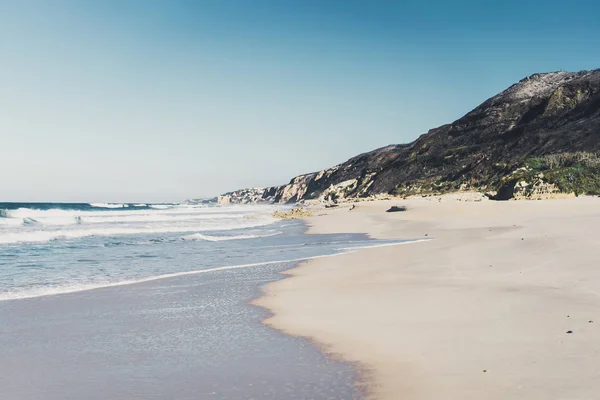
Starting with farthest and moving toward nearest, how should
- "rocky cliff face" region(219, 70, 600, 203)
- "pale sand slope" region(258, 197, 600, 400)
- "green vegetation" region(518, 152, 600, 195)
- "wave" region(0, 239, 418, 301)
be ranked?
1. "rocky cliff face" region(219, 70, 600, 203)
2. "green vegetation" region(518, 152, 600, 195)
3. "wave" region(0, 239, 418, 301)
4. "pale sand slope" region(258, 197, 600, 400)

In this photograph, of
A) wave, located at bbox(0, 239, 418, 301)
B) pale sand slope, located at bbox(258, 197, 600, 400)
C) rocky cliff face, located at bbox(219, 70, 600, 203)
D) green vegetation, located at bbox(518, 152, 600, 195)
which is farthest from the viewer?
rocky cliff face, located at bbox(219, 70, 600, 203)

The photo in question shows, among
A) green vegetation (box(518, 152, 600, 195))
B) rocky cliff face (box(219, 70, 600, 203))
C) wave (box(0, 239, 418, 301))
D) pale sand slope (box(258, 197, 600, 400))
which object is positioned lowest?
wave (box(0, 239, 418, 301))

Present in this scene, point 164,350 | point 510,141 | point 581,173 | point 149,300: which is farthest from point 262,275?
point 510,141

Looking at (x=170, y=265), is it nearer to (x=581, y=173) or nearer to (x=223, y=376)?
(x=223, y=376)

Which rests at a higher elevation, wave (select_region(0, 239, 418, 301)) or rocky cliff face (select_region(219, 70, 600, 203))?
rocky cliff face (select_region(219, 70, 600, 203))

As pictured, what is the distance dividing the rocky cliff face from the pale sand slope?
129 ft

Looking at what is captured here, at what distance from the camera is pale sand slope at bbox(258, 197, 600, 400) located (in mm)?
4672

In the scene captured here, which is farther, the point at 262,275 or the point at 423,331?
the point at 262,275

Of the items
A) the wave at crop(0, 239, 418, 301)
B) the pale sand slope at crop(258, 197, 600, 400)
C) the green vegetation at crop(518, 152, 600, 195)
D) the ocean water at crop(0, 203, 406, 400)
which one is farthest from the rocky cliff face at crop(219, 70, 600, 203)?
the ocean water at crop(0, 203, 406, 400)

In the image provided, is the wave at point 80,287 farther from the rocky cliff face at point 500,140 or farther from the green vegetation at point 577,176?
the rocky cliff face at point 500,140

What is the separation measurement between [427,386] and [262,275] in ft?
27.3

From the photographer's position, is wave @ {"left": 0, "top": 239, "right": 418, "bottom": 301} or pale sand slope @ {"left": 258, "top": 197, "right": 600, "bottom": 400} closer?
pale sand slope @ {"left": 258, "top": 197, "right": 600, "bottom": 400}

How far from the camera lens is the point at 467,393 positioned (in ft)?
14.3

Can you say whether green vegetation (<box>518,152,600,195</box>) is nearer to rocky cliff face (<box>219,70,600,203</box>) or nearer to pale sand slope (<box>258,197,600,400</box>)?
rocky cliff face (<box>219,70,600,203</box>)
